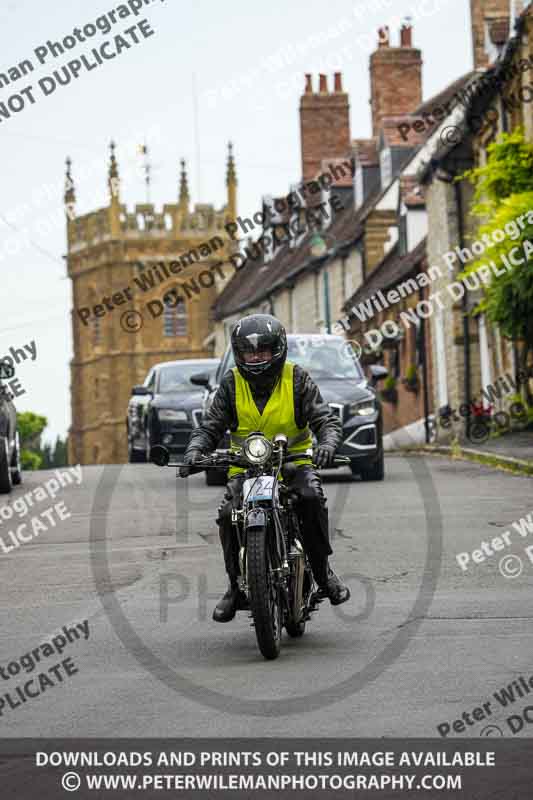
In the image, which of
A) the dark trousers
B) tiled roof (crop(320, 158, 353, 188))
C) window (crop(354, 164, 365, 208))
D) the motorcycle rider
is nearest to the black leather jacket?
the motorcycle rider

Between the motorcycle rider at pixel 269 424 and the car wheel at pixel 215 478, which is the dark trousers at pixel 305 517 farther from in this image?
the car wheel at pixel 215 478

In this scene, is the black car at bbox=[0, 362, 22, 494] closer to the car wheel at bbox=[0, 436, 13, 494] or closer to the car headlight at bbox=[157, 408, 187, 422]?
the car wheel at bbox=[0, 436, 13, 494]

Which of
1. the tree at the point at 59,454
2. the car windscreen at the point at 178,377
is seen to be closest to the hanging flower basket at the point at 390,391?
the car windscreen at the point at 178,377

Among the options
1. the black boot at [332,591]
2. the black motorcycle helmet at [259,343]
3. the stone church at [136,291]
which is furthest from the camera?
the stone church at [136,291]

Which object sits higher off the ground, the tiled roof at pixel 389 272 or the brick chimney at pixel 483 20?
the brick chimney at pixel 483 20

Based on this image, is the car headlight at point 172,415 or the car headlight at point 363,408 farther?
the car headlight at point 172,415

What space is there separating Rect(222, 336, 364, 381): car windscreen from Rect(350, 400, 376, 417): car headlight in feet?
2.16

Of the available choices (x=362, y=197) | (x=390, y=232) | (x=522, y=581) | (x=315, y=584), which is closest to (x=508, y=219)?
(x=522, y=581)

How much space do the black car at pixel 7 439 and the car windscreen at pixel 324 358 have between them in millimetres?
2896

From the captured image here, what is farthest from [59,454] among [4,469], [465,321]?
[4,469]

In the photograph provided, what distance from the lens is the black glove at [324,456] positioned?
836 cm

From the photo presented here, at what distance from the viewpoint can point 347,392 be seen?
20922mm

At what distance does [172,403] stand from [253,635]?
55.3 ft

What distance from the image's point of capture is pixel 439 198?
39594mm
